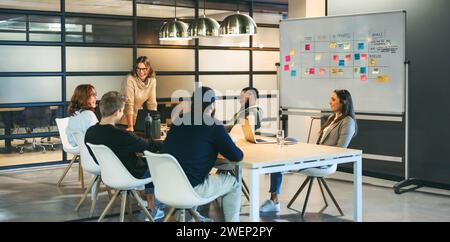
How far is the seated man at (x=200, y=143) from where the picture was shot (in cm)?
412

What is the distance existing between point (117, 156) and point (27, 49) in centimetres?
396

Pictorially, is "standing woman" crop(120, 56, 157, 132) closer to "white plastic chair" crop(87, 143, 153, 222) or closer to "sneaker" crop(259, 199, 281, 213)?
"sneaker" crop(259, 199, 281, 213)

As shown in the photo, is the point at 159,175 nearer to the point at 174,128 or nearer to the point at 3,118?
the point at 174,128

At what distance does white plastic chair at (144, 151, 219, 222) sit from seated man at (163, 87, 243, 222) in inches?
4.7

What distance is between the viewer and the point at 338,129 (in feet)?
17.6

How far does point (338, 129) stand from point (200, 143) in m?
1.72

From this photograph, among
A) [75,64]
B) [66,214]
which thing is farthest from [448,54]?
[75,64]

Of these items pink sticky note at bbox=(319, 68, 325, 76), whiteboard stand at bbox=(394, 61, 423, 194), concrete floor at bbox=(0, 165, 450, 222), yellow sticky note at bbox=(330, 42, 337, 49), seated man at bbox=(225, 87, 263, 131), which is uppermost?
yellow sticky note at bbox=(330, 42, 337, 49)

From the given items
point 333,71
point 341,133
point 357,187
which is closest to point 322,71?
point 333,71

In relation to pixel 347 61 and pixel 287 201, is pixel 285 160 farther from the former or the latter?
pixel 347 61

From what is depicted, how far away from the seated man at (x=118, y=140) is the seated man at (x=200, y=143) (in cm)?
47

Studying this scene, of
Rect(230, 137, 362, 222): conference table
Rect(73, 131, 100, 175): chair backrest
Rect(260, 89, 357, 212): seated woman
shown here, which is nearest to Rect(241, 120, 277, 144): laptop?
Rect(230, 137, 362, 222): conference table

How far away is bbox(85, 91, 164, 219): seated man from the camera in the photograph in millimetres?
4633

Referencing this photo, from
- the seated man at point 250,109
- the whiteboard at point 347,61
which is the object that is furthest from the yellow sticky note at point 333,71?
the seated man at point 250,109
